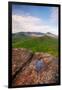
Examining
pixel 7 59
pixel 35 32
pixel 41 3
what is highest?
pixel 41 3

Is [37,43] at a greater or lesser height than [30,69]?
greater

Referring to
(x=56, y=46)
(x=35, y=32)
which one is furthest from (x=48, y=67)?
(x=35, y=32)

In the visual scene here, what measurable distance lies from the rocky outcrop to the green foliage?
0.05 m

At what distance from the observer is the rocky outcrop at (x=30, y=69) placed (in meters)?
2.31

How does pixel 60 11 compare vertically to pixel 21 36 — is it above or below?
above

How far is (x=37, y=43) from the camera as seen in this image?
239 centimetres

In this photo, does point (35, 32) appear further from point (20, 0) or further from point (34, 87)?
point (34, 87)

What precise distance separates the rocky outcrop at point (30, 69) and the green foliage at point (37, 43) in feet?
0.15

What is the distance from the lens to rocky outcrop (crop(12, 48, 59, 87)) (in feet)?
7.57

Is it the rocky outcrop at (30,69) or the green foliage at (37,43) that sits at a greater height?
the green foliage at (37,43)

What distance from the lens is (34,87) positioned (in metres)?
2.38

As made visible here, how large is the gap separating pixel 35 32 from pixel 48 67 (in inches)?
16.6

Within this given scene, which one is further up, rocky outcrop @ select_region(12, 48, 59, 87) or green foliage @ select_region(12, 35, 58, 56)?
green foliage @ select_region(12, 35, 58, 56)

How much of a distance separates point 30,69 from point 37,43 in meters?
0.30
